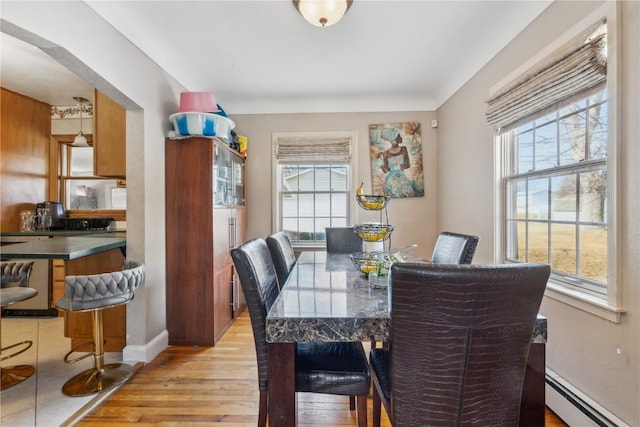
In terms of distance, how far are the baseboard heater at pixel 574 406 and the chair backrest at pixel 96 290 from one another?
2.66m

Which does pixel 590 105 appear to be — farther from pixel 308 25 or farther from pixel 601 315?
pixel 308 25

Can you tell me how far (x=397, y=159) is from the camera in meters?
3.54

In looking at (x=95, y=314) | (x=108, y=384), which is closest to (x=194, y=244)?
(x=95, y=314)

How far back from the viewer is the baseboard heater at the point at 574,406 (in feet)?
4.35

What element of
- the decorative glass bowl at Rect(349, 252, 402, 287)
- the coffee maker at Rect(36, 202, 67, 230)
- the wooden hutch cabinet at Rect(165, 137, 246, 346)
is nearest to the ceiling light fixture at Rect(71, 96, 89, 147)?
the coffee maker at Rect(36, 202, 67, 230)

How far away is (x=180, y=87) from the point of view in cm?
278

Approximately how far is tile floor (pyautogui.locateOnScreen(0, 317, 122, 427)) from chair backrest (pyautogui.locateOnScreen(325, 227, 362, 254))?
6.45ft

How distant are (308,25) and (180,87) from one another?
4.79 feet

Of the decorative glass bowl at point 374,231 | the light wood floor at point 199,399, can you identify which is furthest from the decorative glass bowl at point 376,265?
the light wood floor at point 199,399

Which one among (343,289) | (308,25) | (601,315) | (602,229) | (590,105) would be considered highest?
(308,25)

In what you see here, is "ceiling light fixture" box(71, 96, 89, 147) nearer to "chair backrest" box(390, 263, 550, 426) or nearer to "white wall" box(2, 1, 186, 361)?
"white wall" box(2, 1, 186, 361)

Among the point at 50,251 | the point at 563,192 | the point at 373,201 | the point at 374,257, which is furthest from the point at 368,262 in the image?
the point at 50,251

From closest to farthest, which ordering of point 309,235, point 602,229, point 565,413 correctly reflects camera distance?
point 602,229, point 565,413, point 309,235

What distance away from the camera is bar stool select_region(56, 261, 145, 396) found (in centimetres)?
167
